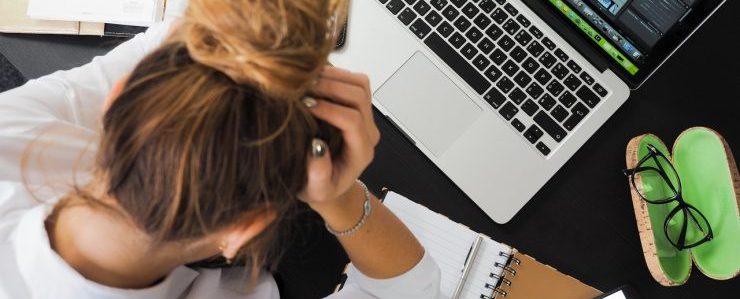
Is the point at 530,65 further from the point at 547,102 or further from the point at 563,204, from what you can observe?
the point at 563,204

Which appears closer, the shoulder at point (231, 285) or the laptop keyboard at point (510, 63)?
the shoulder at point (231, 285)

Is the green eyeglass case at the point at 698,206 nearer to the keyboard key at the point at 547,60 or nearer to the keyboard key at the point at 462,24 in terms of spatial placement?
the keyboard key at the point at 547,60

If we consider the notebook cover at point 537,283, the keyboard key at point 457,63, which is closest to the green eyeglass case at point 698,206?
the notebook cover at point 537,283

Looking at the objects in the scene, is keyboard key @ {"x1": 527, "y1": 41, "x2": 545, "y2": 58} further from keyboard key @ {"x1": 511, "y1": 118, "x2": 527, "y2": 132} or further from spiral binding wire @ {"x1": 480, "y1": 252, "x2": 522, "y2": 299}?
spiral binding wire @ {"x1": 480, "y1": 252, "x2": 522, "y2": 299}

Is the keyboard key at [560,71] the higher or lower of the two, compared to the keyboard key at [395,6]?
higher

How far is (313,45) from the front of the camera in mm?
339

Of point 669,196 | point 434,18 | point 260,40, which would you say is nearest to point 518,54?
point 434,18

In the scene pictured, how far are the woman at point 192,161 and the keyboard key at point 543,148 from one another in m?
0.22

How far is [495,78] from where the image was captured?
2.35ft

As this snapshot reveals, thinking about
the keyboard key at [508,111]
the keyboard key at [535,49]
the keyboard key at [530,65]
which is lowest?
the keyboard key at [508,111]

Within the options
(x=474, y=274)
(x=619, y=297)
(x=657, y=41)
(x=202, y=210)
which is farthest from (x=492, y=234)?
(x=202, y=210)

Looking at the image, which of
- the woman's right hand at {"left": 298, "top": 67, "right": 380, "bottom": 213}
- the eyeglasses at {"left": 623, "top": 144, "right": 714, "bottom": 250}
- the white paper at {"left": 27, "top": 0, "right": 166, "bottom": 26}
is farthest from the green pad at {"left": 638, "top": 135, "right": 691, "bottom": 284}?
the white paper at {"left": 27, "top": 0, "right": 166, "bottom": 26}

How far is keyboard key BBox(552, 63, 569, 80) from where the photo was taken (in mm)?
714

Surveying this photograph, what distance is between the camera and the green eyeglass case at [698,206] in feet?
2.11
